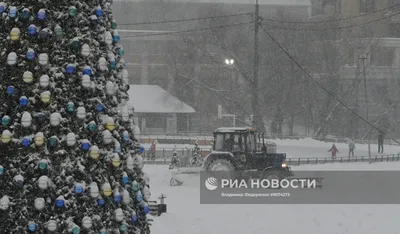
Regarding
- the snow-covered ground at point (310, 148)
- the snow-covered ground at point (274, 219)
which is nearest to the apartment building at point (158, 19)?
the snow-covered ground at point (310, 148)

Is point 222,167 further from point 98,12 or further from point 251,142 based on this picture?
point 98,12

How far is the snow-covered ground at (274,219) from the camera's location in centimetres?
1330

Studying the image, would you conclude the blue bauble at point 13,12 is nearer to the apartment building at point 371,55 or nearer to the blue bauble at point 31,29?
the blue bauble at point 31,29

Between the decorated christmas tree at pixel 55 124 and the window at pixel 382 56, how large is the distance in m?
55.5

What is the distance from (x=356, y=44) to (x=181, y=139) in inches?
758

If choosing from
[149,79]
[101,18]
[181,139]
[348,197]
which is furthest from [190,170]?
[149,79]

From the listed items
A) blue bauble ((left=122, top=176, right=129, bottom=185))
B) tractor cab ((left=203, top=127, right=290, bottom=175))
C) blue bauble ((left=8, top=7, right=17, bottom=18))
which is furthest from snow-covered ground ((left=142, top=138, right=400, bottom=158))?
blue bauble ((left=8, top=7, right=17, bottom=18))

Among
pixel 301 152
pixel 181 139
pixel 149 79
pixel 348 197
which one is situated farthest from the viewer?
pixel 149 79

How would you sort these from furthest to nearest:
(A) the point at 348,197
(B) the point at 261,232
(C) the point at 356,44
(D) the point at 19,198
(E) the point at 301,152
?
(C) the point at 356,44
(E) the point at 301,152
(A) the point at 348,197
(B) the point at 261,232
(D) the point at 19,198

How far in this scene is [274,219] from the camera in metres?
14.6

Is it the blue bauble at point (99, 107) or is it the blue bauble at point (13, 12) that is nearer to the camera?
the blue bauble at point (13, 12)

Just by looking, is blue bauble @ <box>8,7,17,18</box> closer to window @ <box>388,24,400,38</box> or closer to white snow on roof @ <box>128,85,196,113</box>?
white snow on roof @ <box>128,85,196,113</box>

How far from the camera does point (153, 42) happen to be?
6975 centimetres

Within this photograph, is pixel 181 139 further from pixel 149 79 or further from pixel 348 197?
pixel 348 197
